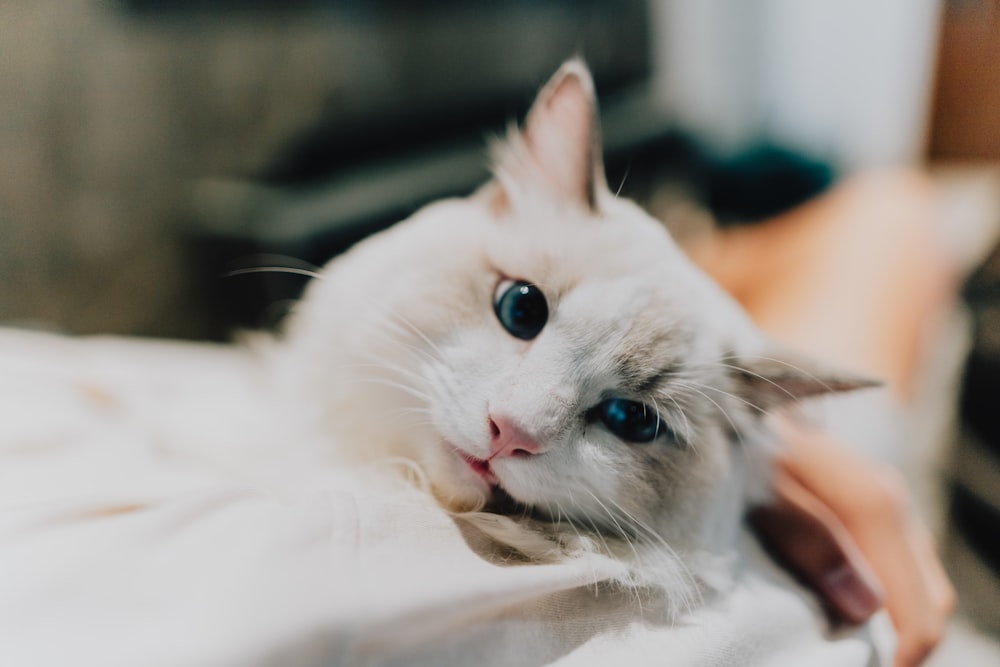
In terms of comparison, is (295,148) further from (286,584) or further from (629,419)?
(286,584)

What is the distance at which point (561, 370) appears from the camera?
25.4 inches

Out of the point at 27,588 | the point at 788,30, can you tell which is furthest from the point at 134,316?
the point at 788,30

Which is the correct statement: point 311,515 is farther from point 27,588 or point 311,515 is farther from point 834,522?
point 834,522

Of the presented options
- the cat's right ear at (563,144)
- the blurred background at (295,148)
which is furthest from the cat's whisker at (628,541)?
the blurred background at (295,148)

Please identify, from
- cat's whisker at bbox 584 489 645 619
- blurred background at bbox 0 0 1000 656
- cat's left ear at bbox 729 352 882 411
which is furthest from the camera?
blurred background at bbox 0 0 1000 656

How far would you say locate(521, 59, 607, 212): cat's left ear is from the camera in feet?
2.46

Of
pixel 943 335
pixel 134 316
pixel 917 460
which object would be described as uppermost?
pixel 134 316

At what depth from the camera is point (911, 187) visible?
7.06 ft

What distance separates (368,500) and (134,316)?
1451mm

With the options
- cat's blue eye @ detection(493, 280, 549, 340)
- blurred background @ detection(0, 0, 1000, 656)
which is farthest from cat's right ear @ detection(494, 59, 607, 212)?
blurred background @ detection(0, 0, 1000, 656)

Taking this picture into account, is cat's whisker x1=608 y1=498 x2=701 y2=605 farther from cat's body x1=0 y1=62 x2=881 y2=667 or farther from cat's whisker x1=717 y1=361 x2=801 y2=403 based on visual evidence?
cat's whisker x1=717 y1=361 x2=801 y2=403

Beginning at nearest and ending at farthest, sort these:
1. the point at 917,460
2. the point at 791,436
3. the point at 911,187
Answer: the point at 791,436
the point at 917,460
the point at 911,187

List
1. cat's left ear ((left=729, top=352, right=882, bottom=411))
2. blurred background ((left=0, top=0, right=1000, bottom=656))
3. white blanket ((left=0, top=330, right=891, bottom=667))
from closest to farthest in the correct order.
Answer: white blanket ((left=0, top=330, right=891, bottom=667)), cat's left ear ((left=729, top=352, right=882, bottom=411)), blurred background ((left=0, top=0, right=1000, bottom=656))

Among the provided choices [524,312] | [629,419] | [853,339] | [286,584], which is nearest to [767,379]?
[629,419]
